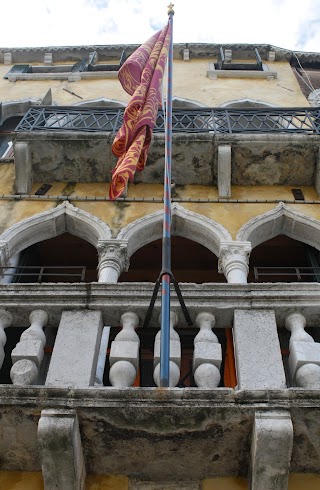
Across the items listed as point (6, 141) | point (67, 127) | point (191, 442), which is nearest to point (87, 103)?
point (6, 141)

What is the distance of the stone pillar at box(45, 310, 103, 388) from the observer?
484 centimetres

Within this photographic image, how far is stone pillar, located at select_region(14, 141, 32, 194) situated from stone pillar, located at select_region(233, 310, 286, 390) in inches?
211

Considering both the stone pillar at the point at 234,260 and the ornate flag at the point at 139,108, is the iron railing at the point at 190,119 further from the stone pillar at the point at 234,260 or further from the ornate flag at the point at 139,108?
the stone pillar at the point at 234,260

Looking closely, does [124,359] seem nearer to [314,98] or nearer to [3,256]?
[3,256]

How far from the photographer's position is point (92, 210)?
928 cm

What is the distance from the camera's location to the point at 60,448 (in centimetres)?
439

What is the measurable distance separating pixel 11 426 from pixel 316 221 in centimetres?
571

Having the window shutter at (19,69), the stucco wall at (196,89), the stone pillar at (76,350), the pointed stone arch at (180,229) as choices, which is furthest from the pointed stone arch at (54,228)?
the window shutter at (19,69)

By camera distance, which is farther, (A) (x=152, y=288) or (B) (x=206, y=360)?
(A) (x=152, y=288)

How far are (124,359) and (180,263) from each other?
17.4ft

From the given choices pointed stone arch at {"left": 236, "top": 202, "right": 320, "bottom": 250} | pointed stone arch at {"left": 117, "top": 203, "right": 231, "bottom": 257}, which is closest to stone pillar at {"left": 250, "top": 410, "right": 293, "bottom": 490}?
pointed stone arch at {"left": 117, "top": 203, "right": 231, "bottom": 257}

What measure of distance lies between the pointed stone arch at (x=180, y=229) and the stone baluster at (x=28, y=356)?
3.35 meters

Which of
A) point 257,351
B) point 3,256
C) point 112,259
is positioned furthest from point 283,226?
point 257,351

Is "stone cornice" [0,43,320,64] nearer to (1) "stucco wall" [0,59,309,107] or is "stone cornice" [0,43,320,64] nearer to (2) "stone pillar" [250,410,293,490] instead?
(1) "stucco wall" [0,59,309,107]
